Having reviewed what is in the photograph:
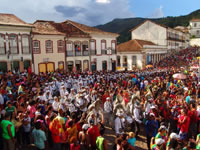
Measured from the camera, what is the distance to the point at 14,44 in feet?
72.3

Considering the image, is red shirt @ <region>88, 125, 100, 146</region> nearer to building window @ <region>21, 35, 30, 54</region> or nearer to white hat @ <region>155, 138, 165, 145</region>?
white hat @ <region>155, 138, 165, 145</region>

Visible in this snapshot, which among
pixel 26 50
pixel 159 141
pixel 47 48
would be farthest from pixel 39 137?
pixel 47 48

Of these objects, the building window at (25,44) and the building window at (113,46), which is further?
the building window at (113,46)

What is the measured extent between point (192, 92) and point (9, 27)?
1852 centimetres

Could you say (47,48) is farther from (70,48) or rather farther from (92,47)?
(92,47)

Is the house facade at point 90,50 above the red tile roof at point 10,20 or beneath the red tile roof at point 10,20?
beneath

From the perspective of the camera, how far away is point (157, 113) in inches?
303

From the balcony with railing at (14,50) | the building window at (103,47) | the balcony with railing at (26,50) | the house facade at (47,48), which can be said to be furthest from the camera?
the building window at (103,47)

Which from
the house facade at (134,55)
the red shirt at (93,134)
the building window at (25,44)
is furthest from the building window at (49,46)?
the red shirt at (93,134)

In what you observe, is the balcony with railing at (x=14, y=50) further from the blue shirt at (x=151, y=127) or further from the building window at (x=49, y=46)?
the blue shirt at (x=151, y=127)

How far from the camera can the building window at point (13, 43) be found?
70.9 feet

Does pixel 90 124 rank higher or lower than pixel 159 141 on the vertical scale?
higher

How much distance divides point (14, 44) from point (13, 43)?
0.16 metres

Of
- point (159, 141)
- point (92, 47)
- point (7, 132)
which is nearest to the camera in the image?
point (159, 141)
